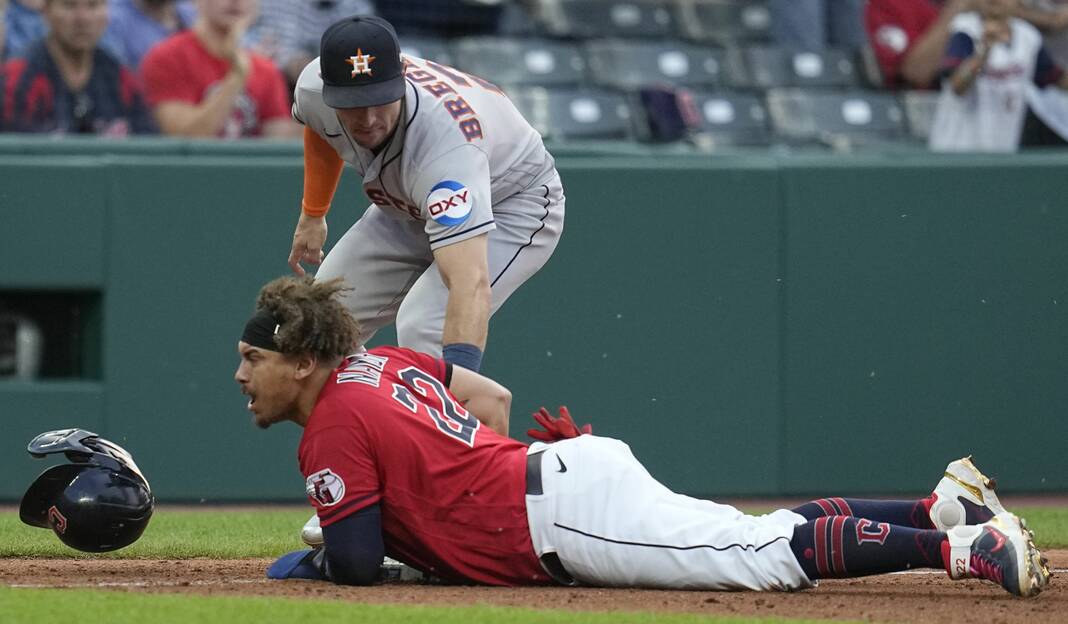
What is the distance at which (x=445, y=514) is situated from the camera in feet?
15.5

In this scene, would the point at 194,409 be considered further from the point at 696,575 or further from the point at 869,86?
the point at 869,86

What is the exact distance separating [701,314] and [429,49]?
3.95m

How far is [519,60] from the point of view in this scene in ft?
38.7

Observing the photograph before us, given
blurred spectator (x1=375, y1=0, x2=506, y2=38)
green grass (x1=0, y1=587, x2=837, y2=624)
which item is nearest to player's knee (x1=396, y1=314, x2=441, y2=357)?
green grass (x1=0, y1=587, x2=837, y2=624)

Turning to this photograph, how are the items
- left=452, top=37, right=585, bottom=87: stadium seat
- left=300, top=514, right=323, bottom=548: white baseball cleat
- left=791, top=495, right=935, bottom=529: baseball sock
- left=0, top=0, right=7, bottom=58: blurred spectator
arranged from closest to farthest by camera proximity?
left=791, top=495, right=935, bottom=529: baseball sock < left=300, top=514, right=323, bottom=548: white baseball cleat < left=0, top=0, right=7, bottom=58: blurred spectator < left=452, top=37, right=585, bottom=87: stadium seat

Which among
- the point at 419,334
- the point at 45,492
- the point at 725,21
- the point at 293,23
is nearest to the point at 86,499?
the point at 45,492

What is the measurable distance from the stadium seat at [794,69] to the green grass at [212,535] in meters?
5.15

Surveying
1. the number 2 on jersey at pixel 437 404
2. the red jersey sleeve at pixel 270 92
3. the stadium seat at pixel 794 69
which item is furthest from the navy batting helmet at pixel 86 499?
the stadium seat at pixel 794 69

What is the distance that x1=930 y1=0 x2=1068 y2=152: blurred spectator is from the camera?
1068cm

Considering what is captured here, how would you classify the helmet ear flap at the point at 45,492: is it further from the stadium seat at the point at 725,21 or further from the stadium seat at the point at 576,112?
the stadium seat at the point at 725,21

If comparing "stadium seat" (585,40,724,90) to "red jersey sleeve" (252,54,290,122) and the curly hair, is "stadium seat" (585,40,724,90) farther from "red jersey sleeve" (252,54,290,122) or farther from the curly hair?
the curly hair

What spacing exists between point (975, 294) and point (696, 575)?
4.09 meters

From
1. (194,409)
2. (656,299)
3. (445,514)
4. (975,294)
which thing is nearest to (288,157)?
(194,409)

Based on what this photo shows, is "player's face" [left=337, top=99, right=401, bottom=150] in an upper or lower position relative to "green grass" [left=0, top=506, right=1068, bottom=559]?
upper
